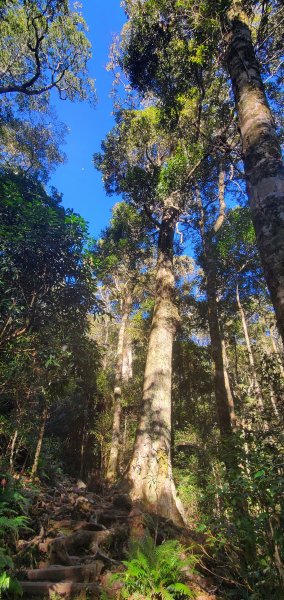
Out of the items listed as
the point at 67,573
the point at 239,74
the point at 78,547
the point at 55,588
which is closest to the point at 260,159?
the point at 239,74

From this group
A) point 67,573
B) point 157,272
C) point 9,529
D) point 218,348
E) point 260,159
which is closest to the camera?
point 260,159

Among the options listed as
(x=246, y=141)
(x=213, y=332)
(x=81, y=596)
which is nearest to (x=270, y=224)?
(x=246, y=141)

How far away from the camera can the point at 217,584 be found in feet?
14.4

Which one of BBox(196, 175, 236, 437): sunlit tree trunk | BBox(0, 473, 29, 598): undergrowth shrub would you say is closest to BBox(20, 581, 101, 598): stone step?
BBox(0, 473, 29, 598): undergrowth shrub

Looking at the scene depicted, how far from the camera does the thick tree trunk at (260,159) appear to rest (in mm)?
2684

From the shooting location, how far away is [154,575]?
382cm

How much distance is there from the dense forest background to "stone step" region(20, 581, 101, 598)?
190mm

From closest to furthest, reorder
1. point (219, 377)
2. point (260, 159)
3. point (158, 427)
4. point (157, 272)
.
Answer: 1. point (260, 159)
2. point (158, 427)
3. point (219, 377)
4. point (157, 272)

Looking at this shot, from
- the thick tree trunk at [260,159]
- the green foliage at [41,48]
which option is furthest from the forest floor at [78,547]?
the green foliage at [41,48]

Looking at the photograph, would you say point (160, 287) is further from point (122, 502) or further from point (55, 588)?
point (55, 588)

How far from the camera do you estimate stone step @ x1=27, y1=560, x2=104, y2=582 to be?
427 cm

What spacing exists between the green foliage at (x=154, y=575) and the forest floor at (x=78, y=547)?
26 centimetres

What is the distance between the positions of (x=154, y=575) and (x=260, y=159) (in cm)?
451

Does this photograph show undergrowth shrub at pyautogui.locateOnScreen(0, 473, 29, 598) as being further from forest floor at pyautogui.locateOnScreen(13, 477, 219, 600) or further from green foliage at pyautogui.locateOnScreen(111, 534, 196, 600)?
green foliage at pyautogui.locateOnScreen(111, 534, 196, 600)
